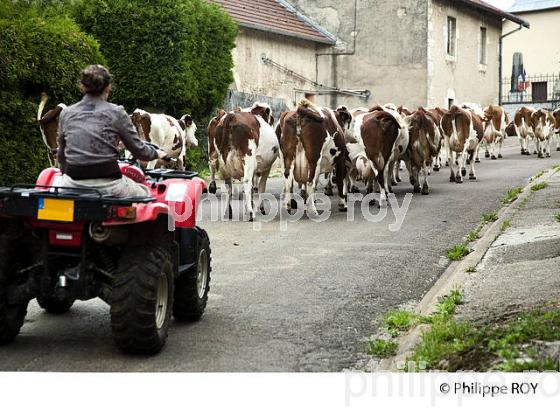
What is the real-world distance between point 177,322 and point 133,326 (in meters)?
1.47

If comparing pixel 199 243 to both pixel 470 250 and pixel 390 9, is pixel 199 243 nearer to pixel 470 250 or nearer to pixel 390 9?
pixel 470 250

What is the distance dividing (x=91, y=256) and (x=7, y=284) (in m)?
0.61

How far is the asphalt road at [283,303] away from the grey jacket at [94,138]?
1.29 meters

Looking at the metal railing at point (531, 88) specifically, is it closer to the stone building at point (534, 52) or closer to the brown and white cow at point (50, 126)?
the stone building at point (534, 52)

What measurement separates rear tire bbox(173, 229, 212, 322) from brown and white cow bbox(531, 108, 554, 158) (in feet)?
86.6

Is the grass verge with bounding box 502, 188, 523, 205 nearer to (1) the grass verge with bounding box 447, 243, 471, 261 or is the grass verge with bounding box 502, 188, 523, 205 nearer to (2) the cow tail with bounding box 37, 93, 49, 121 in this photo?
(1) the grass verge with bounding box 447, 243, 471, 261

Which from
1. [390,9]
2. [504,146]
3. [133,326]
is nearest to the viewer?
[133,326]

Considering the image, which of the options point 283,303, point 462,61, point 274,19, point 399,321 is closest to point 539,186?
point 283,303

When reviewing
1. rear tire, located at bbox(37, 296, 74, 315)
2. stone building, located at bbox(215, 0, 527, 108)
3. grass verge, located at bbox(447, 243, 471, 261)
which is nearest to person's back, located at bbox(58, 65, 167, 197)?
rear tire, located at bbox(37, 296, 74, 315)

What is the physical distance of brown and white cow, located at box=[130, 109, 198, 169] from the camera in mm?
17781

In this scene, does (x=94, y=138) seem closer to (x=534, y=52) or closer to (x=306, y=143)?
(x=306, y=143)

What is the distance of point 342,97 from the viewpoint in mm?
37312

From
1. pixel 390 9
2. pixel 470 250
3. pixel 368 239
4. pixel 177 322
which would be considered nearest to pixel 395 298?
pixel 177 322

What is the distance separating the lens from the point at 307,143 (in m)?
15.1
